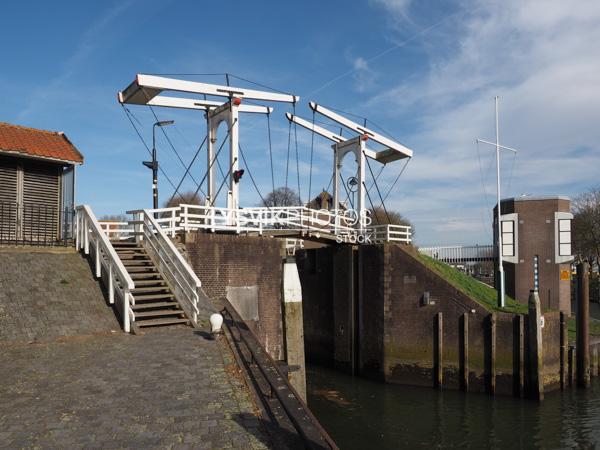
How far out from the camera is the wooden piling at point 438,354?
1841 centimetres

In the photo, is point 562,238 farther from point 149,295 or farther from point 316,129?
point 149,295

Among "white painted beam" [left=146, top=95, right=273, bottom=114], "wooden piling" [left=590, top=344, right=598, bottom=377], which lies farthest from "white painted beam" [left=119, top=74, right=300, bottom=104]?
"wooden piling" [left=590, top=344, right=598, bottom=377]

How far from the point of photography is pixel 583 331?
62.8 feet

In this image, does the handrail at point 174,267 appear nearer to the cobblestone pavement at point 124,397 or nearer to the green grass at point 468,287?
the cobblestone pavement at point 124,397

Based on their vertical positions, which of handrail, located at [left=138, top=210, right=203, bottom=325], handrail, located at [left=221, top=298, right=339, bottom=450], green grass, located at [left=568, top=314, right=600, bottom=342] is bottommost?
green grass, located at [left=568, top=314, right=600, bottom=342]

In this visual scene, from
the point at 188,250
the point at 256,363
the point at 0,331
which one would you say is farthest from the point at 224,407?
the point at 188,250

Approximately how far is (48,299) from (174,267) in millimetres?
2958

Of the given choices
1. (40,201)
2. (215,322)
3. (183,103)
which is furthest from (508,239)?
(40,201)

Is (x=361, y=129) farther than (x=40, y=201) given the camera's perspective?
Yes

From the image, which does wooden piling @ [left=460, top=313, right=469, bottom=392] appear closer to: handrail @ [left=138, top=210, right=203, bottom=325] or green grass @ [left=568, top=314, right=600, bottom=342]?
green grass @ [left=568, top=314, right=600, bottom=342]

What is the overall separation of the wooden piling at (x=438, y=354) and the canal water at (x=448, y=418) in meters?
0.38

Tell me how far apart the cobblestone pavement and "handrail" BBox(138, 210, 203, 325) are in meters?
1.88

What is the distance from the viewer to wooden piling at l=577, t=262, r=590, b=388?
18781 mm

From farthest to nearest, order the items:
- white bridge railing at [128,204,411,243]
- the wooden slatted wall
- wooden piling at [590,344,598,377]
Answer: wooden piling at [590,344,598,377] < white bridge railing at [128,204,411,243] < the wooden slatted wall
